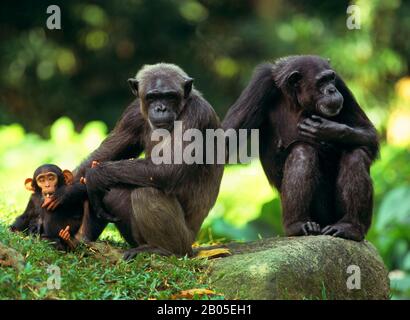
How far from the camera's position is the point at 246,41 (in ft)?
82.5

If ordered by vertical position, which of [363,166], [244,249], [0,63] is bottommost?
[244,249]

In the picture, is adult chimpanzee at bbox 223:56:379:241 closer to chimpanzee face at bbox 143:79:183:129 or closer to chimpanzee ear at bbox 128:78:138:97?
chimpanzee ear at bbox 128:78:138:97

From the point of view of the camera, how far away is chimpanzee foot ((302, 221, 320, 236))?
881 centimetres

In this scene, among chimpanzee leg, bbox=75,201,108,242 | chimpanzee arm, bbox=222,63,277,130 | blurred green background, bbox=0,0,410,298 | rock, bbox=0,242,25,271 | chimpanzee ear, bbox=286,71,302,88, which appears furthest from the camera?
blurred green background, bbox=0,0,410,298

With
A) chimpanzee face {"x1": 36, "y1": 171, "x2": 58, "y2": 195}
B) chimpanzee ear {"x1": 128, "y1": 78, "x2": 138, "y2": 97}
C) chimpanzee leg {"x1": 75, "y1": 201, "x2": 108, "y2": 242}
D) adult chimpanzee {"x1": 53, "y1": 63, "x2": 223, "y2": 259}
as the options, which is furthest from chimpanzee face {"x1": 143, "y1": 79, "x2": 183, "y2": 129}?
chimpanzee leg {"x1": 75, "y1": 201, "x2": 108, "y2": 242}

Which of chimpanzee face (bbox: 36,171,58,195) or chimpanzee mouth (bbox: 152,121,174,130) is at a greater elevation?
chimpanzee mouth (bbox: 152,121,174,130)

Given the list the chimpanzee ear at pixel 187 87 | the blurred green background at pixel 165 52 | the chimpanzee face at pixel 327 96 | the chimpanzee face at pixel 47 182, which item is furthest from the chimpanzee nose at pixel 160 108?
the blurred green background at pixel 165 52

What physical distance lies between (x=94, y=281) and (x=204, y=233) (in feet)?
16.0

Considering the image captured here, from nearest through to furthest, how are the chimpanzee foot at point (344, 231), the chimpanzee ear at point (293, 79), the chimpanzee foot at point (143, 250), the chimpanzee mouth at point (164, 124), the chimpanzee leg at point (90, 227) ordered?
the chimpanzee foot at point (143, 250)
the chimpanzee mouth at point (164, 124)
the chimpanzee leg at point (90, 227)
the chimpanzee foot at point (344, 231)
the chimpanzee ear at point (293, 79)

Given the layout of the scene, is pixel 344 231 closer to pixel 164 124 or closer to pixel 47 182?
pixel 164 124

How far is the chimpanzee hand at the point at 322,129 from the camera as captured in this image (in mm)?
9094

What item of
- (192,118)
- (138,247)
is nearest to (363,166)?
(192,118)

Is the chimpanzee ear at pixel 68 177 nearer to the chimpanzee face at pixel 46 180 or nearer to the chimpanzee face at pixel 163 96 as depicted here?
the chimpanzee face at pixel 46 180
